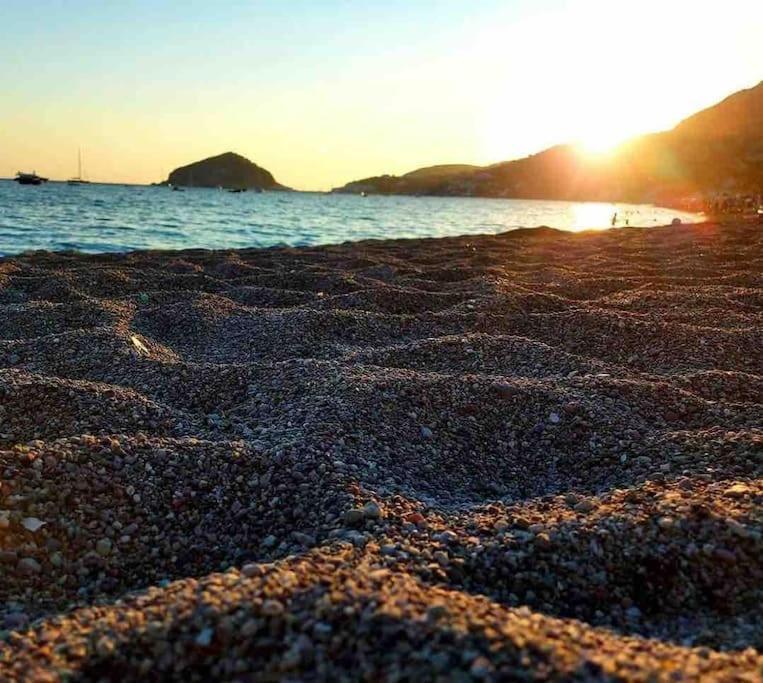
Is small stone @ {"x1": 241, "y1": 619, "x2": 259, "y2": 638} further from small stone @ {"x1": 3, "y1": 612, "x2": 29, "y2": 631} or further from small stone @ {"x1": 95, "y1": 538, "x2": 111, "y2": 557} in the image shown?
small stone @ {"x1": 95, "y1": 538, "x2": 111, "y2": 557}

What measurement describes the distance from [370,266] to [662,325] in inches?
266

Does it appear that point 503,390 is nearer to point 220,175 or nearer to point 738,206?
point 738,206

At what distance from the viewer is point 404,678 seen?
1.57 m

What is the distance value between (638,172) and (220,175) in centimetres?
11852

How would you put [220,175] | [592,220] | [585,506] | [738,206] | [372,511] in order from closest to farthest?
[372,511], [585,506], [738,206], [592,220], [220,175]

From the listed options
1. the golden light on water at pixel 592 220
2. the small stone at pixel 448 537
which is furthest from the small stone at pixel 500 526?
the golden light on water at pixel 592 220

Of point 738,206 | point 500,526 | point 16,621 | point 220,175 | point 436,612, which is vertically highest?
point 220,175

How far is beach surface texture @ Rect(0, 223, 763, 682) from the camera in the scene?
68.6 inches

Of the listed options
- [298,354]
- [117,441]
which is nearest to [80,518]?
[117,441]

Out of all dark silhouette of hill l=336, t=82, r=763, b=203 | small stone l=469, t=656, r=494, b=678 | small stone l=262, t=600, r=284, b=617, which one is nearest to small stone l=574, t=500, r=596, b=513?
small stone l=469, t=656, r=494, b=678

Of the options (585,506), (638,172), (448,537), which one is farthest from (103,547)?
(638,172)

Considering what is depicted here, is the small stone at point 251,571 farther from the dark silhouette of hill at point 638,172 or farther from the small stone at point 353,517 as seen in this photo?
the dark silhouette of hill at point 638,172

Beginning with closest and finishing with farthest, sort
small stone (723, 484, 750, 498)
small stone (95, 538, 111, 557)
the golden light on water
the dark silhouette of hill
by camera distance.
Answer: small stone (95, 538, 111, 557) < small stone (723, 484, 750, 498) < the golden light on water < the dark silhouette of hill

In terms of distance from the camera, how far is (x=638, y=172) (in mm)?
120750
